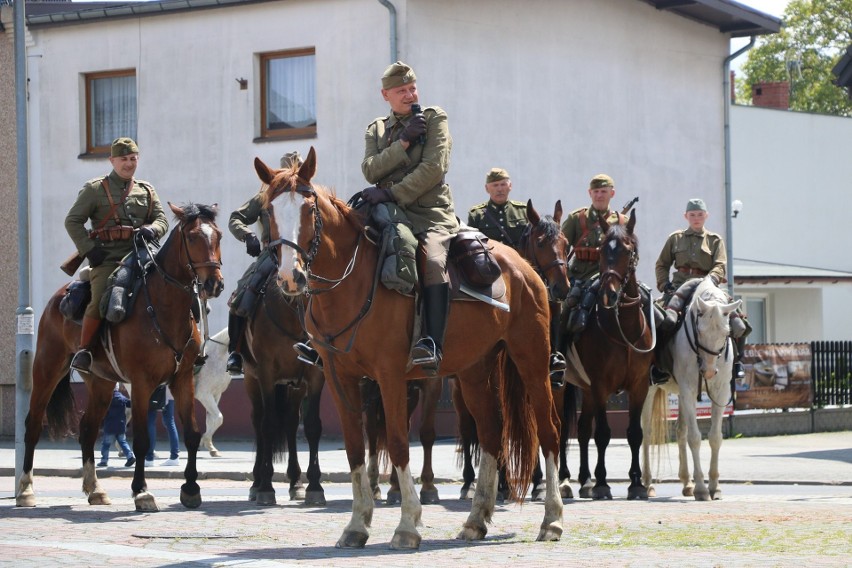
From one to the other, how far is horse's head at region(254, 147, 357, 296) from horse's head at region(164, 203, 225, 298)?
3049 millimetres

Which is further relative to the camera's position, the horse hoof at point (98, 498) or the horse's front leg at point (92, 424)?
the horse's front leg at point (92, 424)

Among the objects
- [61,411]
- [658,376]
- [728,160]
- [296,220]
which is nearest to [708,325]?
[658,376]

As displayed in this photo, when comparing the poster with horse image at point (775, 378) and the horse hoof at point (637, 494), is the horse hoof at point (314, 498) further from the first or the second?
the poster with horse image at point (775, 378)

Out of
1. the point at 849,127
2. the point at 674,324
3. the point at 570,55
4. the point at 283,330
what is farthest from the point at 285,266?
the point at 849,127

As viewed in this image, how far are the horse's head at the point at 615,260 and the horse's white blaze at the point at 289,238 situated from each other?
5470mm

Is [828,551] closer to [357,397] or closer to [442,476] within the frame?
[357,397]

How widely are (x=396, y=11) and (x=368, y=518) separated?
51.0ft

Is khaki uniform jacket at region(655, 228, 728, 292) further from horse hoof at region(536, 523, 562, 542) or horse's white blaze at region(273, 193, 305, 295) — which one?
horse's white blaze at region(273, 193, 305, 295)

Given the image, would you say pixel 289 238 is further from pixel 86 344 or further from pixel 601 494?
pixel 601 494

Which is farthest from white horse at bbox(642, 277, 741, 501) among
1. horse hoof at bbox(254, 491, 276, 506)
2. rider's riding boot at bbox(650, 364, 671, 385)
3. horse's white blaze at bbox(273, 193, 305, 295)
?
horse's white blaze at bbox(273, 193, 305, 295)

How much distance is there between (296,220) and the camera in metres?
9.80

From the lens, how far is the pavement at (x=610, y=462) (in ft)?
60.4

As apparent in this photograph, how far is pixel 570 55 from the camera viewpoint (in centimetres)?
2809

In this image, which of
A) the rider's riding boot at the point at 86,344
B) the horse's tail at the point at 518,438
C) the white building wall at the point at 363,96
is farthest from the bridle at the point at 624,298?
the white building wall at the point at 363,96
